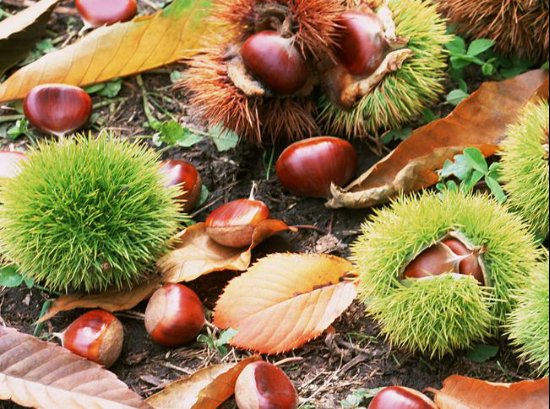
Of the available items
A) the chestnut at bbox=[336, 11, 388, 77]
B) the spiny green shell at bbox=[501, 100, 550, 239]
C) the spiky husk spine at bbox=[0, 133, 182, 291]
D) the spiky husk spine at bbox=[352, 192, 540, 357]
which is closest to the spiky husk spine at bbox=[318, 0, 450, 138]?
the chestnut at bbox=[336, 11, 388, 77]

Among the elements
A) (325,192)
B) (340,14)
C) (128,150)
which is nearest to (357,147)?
(325,192)

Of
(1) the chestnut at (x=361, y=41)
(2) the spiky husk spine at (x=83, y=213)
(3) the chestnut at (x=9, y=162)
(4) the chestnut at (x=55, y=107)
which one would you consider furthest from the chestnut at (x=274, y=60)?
(3) the chestnut at (x=9, y=162)

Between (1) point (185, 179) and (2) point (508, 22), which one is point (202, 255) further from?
(2) point (508, 22)

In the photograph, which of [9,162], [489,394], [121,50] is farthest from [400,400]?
[121,50]

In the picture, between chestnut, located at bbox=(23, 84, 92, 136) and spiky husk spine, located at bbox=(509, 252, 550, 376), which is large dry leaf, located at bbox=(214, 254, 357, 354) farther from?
chestnut, located at bbox=(23, 84, 92, 136)

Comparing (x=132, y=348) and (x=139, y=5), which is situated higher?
(x=139, y=5)

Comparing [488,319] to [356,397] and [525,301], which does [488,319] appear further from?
[356,397]
